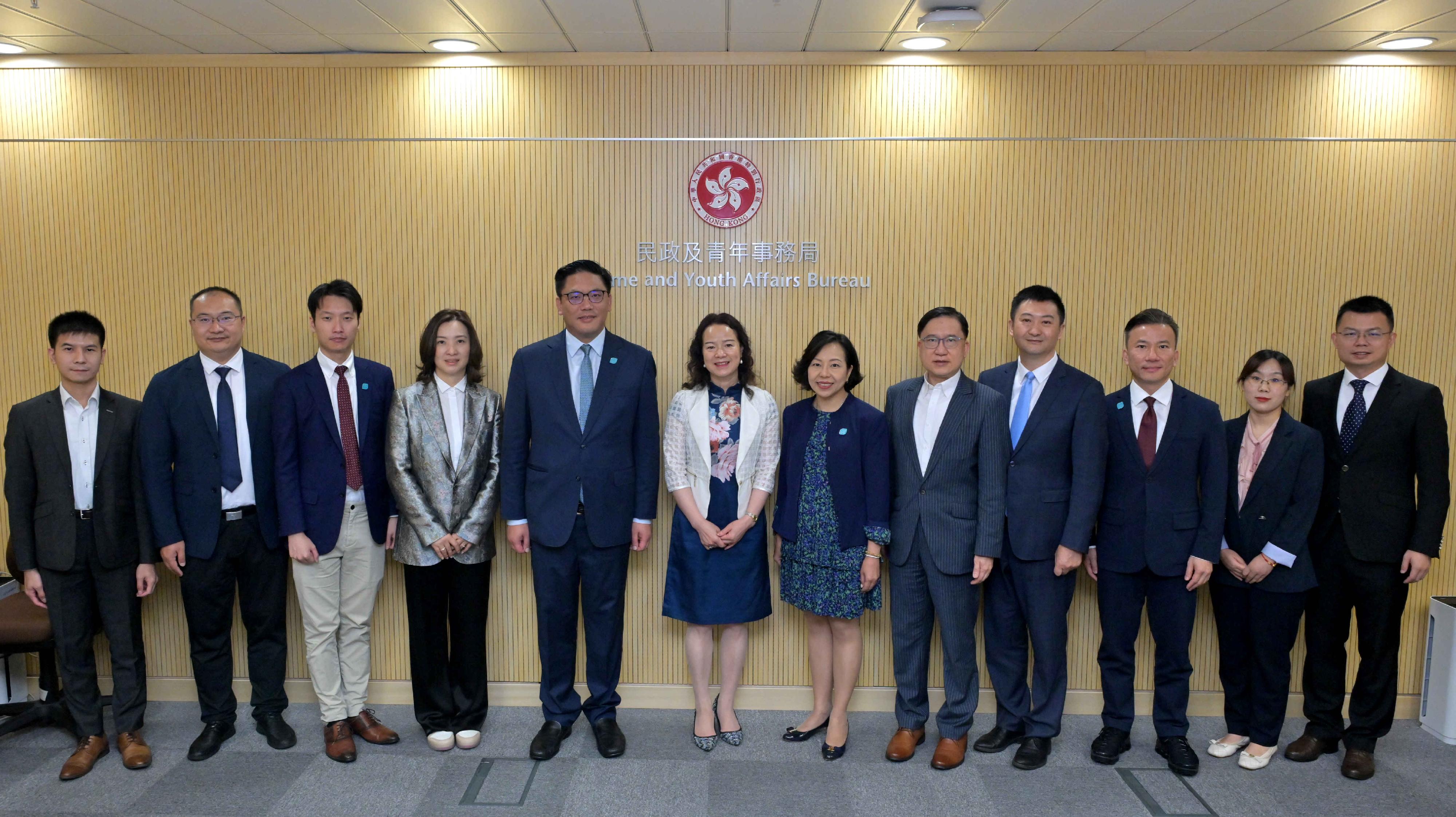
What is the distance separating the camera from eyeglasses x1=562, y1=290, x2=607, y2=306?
3586mm

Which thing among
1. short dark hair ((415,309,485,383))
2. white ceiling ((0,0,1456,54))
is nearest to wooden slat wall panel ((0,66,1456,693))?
white ceiling ((0,0,1456,54))

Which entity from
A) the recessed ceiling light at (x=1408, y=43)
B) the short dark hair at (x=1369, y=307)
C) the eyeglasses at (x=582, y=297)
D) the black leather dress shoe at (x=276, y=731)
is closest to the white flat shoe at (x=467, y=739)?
the black leather dress shoe at (x=276, y=731)

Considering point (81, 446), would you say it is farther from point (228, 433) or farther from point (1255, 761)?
point (1255, 761)

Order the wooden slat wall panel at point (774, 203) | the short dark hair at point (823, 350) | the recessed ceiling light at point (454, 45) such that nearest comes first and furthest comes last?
the short dark hair at point (823, 350)
the recessed ceiling light at point (454, 45)
the wooden slat wall panel at point (774, 203)

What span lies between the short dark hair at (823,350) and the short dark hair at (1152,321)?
1135 millimetres

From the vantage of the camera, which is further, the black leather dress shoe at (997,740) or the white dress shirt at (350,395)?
the black leather dress shoe at (997,740)

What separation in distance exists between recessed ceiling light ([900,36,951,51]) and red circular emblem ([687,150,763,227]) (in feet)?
2.79

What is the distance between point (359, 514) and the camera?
3643 millimetres

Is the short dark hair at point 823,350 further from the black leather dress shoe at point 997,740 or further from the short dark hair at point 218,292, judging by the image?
the short dark hair at point 218,292

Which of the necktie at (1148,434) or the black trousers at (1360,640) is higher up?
the necktie at (1148,434)

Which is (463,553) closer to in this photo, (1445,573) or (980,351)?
(980,351)

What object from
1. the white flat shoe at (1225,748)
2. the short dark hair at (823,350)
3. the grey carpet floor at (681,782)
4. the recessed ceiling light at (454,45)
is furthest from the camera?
the recessed ceiling light at (454,45)

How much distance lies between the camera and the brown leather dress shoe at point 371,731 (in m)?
3.72

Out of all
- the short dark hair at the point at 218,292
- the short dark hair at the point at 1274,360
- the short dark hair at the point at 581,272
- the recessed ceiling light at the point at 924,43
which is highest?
the recessed ceiling light at the point at 924,43
